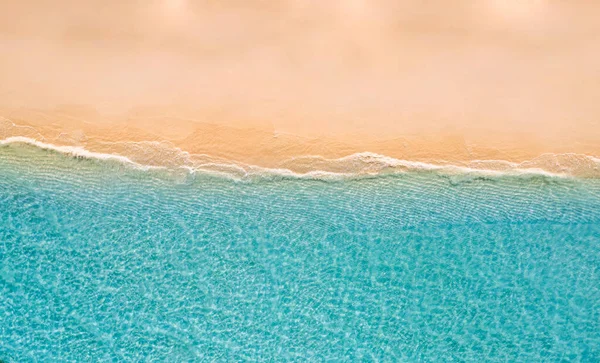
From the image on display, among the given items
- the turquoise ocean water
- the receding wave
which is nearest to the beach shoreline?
the receding wave

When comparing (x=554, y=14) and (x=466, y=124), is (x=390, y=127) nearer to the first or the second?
(x=466, y=124)

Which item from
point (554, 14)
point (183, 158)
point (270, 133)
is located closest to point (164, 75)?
point (183, 158)

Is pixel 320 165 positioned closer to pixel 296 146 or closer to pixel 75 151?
pixel 296 146

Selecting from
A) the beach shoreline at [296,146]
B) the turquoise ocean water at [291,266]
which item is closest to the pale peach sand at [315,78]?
the beach shoreline at [296,146]

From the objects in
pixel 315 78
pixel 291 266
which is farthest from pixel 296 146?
pixel 291 266

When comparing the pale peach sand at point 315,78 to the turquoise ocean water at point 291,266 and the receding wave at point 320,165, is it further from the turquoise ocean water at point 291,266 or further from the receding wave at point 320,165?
A: the turquoise ocean water at point 291,266
